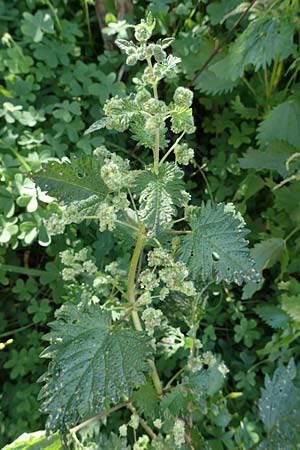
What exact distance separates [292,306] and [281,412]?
0.31 meters

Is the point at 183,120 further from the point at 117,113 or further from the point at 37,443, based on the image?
the point at 37,443

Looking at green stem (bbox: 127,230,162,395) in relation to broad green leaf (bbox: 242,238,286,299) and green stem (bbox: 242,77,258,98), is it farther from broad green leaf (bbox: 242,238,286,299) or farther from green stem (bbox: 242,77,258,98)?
green stem (bbox: 242,77,258,98)

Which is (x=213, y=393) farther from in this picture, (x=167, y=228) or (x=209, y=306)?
(x=167, y=228)

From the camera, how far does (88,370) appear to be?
35.4 inches

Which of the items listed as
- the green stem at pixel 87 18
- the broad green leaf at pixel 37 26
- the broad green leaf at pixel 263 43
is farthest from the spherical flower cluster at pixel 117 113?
the green stem at pixel 87 18

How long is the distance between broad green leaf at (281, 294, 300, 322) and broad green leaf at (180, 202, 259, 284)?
599mm

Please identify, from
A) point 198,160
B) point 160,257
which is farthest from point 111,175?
point 198,160

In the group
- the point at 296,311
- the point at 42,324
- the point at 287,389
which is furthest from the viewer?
the point at 42,324

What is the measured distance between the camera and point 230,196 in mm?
1777

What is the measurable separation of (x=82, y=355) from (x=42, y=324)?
2.67 feet

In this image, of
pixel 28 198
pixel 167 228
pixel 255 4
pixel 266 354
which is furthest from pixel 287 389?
pixel 255 4

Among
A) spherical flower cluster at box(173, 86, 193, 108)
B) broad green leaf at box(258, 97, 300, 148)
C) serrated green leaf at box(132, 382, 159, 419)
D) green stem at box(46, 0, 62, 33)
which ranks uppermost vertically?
green stem at box(46, 0, 62, 33)

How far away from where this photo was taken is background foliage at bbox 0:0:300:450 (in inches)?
60.8

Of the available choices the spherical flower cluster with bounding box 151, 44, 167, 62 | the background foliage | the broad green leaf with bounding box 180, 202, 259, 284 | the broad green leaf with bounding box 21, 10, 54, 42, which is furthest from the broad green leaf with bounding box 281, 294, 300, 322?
the broad green leaf with bounding box 21, 10, 54, 42
